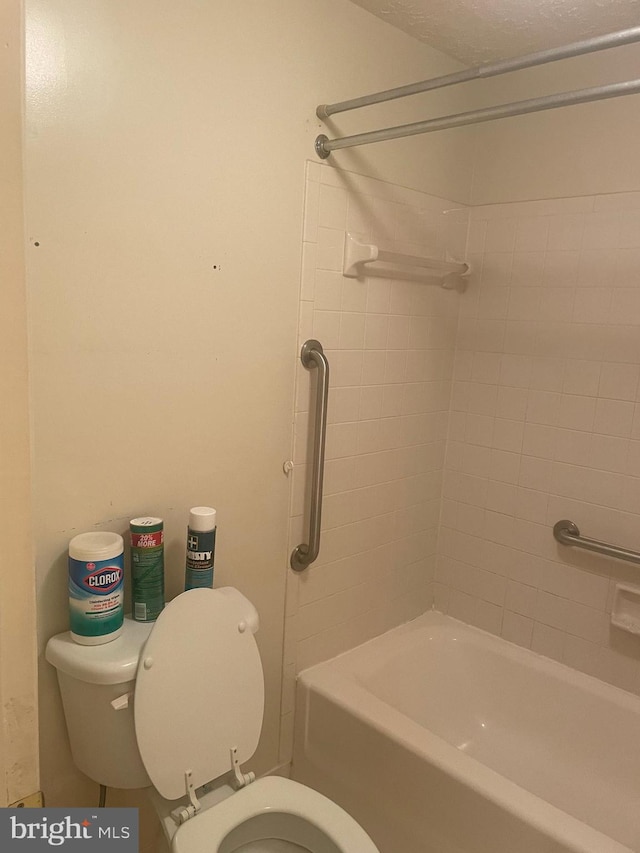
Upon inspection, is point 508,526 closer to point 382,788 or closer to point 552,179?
point 382,788

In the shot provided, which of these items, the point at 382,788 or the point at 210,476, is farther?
the point at 382,788

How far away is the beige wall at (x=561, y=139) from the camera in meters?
1.85

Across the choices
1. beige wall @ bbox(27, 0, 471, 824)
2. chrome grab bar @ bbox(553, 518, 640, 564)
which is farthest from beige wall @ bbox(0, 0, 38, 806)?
chrome grab bar @ bbox(553, 518, 640, 564)

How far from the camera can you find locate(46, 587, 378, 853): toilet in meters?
1.31

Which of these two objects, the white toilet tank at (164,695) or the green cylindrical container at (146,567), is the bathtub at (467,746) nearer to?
the white toilet tank at (164,695)

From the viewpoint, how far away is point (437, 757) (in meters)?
1.60

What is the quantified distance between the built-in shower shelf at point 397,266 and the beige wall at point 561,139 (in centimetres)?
28

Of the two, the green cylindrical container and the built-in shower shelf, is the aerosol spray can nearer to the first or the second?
the green cylindrical container

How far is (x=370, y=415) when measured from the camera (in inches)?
79.0

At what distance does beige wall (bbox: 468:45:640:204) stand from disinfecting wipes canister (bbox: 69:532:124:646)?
A: 168cm

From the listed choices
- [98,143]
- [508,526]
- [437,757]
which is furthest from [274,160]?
[437,757]

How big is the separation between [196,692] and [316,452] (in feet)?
2.27

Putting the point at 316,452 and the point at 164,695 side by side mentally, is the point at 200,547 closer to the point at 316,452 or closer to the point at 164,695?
the point at 164,695

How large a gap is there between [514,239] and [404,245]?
0.40m
